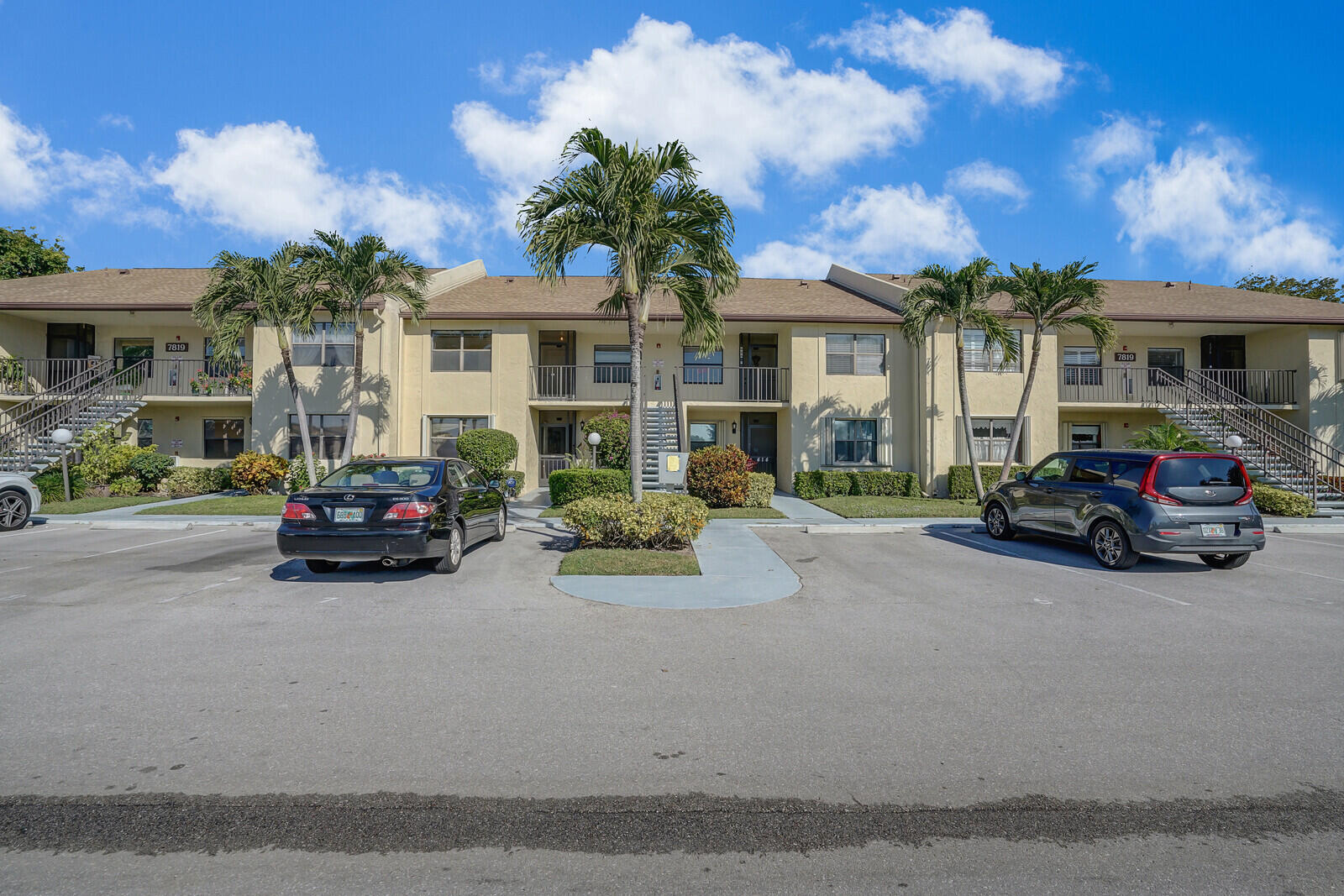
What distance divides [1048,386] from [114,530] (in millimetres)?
23703

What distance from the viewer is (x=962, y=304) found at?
58.0ft

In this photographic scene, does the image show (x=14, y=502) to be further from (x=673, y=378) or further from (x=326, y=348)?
(x=673, y=378)

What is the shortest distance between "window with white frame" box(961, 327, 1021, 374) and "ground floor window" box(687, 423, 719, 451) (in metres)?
8.26

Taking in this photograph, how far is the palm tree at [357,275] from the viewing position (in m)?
17.8

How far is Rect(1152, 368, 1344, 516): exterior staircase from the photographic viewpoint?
61.8 feet

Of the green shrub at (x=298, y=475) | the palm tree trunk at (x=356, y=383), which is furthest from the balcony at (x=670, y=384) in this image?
the green shrub at (x=298, y=475)

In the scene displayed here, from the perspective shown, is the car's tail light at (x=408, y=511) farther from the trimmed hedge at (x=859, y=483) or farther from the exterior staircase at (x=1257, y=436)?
the exterior staircase at (x=1257, y=436)

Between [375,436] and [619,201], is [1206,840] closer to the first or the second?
[619,201]

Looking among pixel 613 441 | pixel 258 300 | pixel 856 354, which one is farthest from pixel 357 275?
pixel 856 354

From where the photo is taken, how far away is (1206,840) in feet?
10.3

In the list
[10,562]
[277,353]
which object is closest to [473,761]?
[10,562]

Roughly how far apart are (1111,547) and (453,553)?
902cm

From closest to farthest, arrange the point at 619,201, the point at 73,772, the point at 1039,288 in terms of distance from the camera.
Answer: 1. the point at 73,772
2. the point at 619,201
3. the point at 1039,288

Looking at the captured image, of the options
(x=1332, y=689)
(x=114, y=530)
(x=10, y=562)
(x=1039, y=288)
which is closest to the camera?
(x=1332, y=689)
